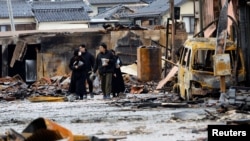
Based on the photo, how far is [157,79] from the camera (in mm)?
29500

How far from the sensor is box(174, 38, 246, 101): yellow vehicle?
18641mm

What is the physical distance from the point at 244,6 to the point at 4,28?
42568 mm

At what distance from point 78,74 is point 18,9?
135ft

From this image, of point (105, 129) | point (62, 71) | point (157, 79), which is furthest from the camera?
point (62, 71)

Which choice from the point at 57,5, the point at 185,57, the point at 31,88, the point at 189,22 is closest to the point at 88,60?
the point at 185,57

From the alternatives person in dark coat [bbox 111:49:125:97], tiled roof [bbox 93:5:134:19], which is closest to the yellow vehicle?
person in dark coat [bbox 111:49:125:97]

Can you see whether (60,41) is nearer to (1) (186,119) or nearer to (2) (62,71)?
(2) (62,71)

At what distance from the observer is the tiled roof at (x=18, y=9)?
201 feet

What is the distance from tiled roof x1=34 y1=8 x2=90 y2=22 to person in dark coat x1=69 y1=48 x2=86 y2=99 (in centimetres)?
3739

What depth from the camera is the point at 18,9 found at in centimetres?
6212

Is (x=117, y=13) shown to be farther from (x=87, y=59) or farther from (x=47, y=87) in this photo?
(x=87, y=59)

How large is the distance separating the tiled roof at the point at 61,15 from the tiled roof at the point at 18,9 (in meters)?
0.83

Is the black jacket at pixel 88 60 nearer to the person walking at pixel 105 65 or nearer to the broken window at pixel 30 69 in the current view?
the person walking at pixel 105 65

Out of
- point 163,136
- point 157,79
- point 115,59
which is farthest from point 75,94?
point 163,136
